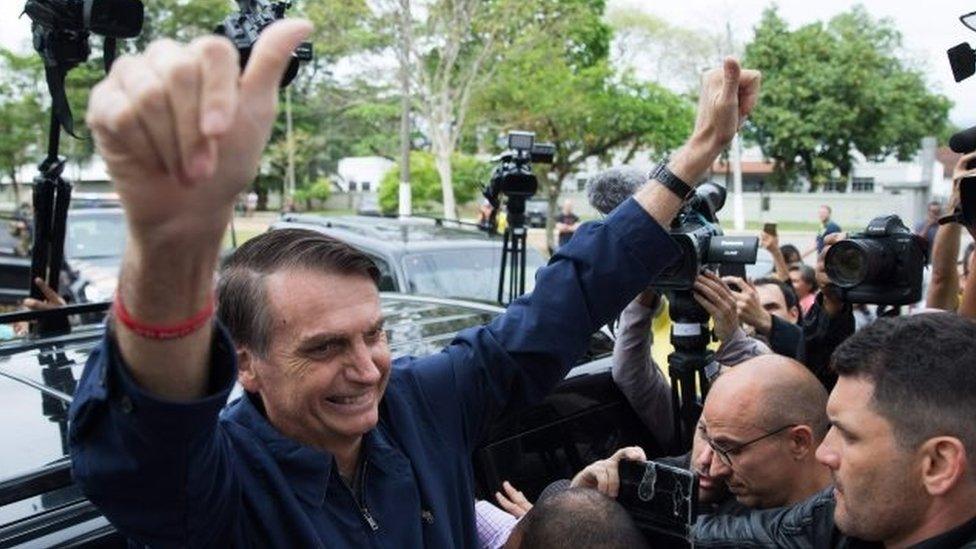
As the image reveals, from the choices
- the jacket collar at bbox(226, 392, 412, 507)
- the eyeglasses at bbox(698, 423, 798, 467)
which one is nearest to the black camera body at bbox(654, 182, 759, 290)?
the eyeglasses at bbox(698, 423, 798, 467)

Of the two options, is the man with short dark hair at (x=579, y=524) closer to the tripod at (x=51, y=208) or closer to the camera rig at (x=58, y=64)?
the camera rig at (x=58, y=64)

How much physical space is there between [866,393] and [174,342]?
1.15 m

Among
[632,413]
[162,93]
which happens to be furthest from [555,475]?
[162,93]

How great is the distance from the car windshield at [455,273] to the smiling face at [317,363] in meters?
4.31

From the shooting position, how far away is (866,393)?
1577 mm

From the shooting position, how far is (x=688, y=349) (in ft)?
8.11

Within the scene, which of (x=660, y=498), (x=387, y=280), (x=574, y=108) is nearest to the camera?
(x=660, y=498)

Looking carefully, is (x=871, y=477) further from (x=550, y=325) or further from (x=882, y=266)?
(x=882, y=266)

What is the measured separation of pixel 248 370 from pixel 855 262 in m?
1.55

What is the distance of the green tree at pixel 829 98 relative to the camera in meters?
34.6

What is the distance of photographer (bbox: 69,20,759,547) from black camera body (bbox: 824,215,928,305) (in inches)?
28.6

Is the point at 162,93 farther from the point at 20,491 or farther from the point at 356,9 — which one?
the point at 356,9

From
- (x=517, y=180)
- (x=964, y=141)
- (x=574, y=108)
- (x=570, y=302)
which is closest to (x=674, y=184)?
(x=570, y=302)

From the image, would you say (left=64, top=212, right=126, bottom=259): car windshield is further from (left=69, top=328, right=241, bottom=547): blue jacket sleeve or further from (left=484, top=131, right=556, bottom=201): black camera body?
(left=69, top=328, right=241, bottom=547): blue jacket sleeve
